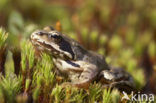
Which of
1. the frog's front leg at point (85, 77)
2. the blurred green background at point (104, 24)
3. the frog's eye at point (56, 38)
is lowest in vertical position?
the frog's front leg at point (85, 77)

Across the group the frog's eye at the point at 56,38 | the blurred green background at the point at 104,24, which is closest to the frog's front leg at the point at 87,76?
the frog's eye at the point at 56,38

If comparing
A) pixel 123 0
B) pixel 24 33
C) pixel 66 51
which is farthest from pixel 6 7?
pixel 66 51

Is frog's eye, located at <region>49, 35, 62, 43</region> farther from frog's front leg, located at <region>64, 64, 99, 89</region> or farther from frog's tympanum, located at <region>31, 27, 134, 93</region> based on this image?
frog's front leg, located at <region>64, 64, 99, 89</region>

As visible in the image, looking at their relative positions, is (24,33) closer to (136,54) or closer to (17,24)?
(17,24)

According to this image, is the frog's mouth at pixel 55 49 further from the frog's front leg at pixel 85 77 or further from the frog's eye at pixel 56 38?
the frog's front leg at pixel 85 77

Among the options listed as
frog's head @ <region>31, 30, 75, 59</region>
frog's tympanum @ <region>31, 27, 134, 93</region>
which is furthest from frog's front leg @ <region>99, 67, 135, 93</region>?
frog's head @ <region>31, 30, 75, 59</region>

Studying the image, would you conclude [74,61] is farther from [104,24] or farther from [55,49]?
[104,24]

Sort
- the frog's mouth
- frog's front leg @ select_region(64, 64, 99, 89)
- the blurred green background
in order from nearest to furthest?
frog's front leg @ select_region(64, 64, 99, 89) → the frog's mouth → the blurred green background
